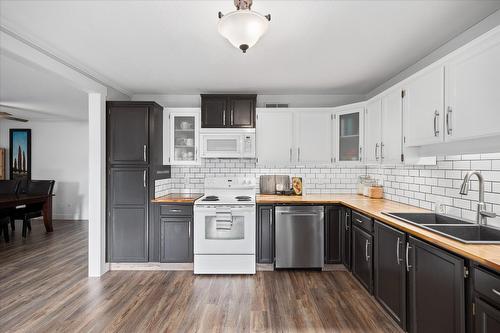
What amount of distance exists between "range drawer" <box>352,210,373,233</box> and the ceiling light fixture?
2.06 meters

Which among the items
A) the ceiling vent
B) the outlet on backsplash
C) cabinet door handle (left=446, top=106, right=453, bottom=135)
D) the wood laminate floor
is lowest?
the wood laminate floor

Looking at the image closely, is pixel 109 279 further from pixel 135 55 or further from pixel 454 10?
pixel 454 10

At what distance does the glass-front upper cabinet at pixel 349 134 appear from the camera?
3547mm

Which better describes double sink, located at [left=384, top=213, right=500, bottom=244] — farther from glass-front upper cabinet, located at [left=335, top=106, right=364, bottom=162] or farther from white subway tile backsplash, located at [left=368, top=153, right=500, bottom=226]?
glass-front upper cabinet, located at [left=335, top=106, right=364, bottom=162]

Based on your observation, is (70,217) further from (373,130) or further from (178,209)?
(373,130)

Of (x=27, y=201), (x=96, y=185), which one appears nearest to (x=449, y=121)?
(x=96, y=185)

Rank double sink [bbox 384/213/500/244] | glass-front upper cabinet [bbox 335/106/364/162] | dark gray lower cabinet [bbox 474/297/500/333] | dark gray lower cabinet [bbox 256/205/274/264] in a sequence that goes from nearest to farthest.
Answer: dark gray lower cabinet [bbox 474/297/500/333], double sink [bbox 384/213/500/244], dark gray lower cabinet [bbox 256/205/274/264], glass-front upper cabinet [bbox 335/106/364/162]

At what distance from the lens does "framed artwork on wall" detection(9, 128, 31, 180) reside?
6621 millimetres

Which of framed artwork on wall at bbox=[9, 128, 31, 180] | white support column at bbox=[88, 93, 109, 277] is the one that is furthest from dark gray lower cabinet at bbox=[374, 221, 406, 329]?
framed artwork on wall at bbox=[9, 128, 31, 180]

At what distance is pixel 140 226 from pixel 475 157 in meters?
3.67

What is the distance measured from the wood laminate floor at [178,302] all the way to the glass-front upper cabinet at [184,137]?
1.61 m

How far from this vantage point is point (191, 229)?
11.2 feet

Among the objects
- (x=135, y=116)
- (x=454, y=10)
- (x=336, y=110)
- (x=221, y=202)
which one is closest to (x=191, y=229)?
(x=221, y=202)

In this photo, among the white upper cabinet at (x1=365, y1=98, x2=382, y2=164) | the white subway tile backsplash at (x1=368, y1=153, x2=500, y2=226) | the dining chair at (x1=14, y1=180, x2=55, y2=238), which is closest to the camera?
the white subway tile backsplash at (x1=368, y1=153, x2=500, y2=226)
